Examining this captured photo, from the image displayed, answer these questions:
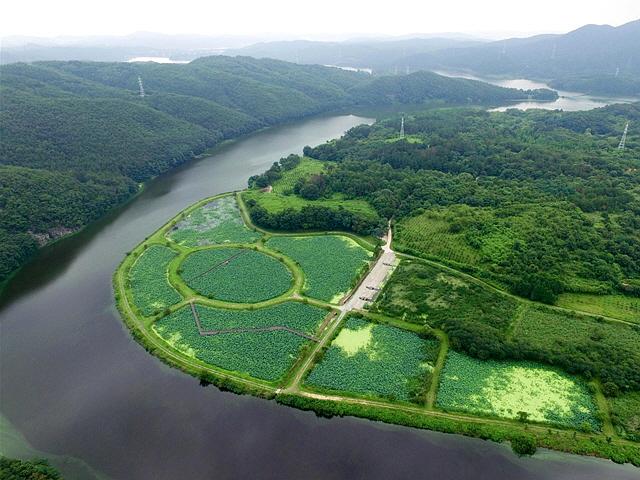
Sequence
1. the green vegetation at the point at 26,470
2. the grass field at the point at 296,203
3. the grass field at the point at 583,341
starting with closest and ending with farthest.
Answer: the green vegetation at the point at 26,470, the grass field at the point at 583,341, the grass field at the point at 296,203

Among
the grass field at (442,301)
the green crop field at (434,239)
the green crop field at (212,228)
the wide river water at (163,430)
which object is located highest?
the green crop field at (434,239)

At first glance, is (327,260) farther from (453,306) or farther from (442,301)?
(453,306)

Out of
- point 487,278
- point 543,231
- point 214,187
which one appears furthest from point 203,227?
point 543,231

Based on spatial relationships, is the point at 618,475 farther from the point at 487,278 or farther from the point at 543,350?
the point at 487,278

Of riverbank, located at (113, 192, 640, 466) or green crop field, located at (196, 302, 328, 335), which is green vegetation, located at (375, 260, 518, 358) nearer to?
riverbank, located at (113, 192, 640, 466)

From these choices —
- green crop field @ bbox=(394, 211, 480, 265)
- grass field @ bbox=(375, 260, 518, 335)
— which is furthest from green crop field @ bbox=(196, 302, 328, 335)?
green crop field @ bbox=(394, 211, 480, 265)

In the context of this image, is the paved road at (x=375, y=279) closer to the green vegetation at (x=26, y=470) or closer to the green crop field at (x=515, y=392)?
the green crop field at (x=515, y=392)

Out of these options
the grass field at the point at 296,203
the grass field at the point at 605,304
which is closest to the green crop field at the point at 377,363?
the grass field at the point at 605,304
